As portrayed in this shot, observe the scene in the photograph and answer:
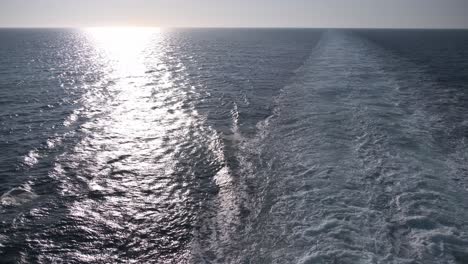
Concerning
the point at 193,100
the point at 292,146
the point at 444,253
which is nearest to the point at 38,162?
the point at 292,146

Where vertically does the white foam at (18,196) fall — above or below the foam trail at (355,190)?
Result: below

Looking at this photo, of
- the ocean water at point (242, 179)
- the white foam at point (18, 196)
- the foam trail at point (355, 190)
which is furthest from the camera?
the white foam at point (18, 196)

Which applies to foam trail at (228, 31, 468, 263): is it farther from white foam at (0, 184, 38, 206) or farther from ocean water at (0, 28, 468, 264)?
white foam at (0, 184, 38, 206)

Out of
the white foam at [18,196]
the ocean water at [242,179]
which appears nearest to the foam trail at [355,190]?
the ocean water at [242,179]

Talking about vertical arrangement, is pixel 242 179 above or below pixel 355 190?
below

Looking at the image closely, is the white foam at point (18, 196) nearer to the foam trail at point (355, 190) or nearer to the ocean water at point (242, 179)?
the ocean water at point (242, 179)

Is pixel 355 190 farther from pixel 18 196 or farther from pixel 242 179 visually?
pixel 18 196

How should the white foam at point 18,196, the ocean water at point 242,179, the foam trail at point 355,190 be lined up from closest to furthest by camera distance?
the foam trail at point 355,190
the ocean water at point 242,179
the white foam at point 18,196

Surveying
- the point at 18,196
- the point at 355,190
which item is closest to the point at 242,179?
the point at 355,190
